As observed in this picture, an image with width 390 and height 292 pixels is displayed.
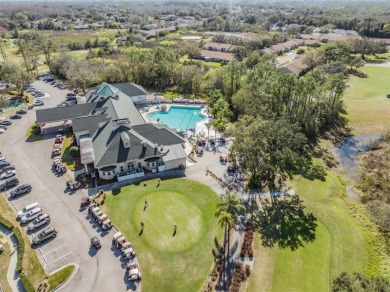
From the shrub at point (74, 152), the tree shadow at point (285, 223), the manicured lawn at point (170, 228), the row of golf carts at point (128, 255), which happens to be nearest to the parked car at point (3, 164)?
the shrub at point (74, 152)

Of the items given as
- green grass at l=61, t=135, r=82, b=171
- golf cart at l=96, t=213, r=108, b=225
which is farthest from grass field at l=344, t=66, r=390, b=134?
green grass at l=61, t=135, r=82, b=171

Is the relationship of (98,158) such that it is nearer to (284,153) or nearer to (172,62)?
(284,153)

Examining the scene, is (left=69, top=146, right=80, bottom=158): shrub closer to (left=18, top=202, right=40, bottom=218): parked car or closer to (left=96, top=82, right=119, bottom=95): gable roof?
(left=18, top=202, right=40, bottom=218): parked car

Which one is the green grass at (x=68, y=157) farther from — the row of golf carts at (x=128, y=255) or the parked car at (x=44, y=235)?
the row of golf carts at (x=128, y=255)

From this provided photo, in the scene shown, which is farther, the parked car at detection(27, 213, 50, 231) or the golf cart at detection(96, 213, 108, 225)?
the golf cart at detection(96, 213, 108, 225)

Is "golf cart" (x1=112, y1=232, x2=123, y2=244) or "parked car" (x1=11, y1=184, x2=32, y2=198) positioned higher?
Result: "parked car" (x1=11, y1=184, x2=32, y2=198)

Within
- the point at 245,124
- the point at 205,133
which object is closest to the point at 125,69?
the point at 205,133

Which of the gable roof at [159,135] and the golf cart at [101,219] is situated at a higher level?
the gable roof at [159,135]
